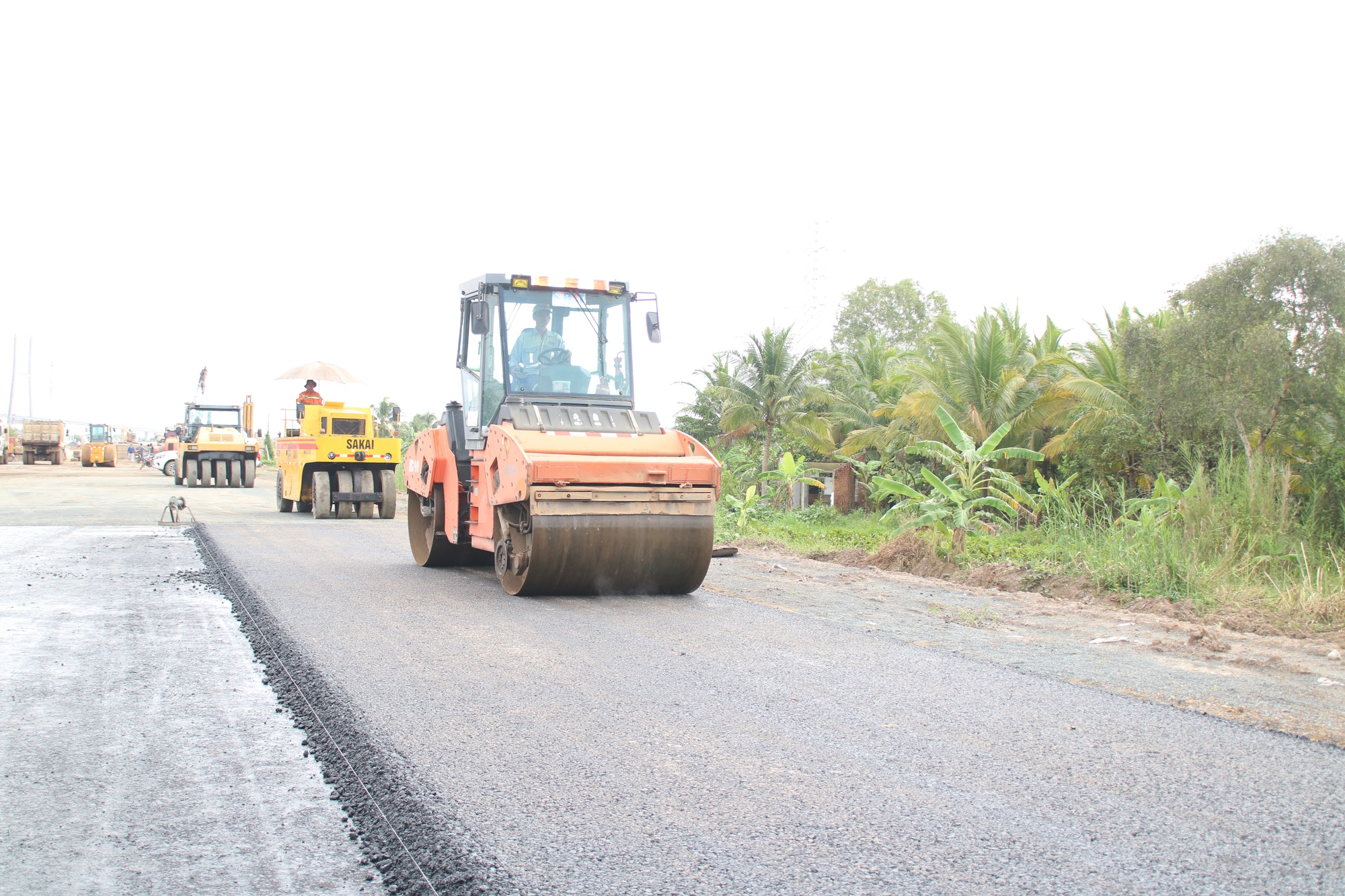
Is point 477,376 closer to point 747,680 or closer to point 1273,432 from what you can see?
point 747,680

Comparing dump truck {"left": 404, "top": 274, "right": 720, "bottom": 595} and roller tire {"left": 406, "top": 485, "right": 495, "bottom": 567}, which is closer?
dump truck {"left": 404, "top": 274, "right": 720, "bottom": 595}

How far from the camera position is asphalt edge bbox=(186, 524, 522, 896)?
9.89 feet

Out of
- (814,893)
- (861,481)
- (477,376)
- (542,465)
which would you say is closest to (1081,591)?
(542,465)

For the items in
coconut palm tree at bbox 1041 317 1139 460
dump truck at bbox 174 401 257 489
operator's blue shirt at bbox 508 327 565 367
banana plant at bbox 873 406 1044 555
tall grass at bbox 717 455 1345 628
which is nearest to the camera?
tall grass at bbox 717 455 1345 628

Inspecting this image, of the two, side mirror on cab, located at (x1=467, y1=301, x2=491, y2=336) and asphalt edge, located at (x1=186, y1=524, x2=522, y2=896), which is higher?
side mirror on cab, located at (x1=467, y1=301, x2=491, y2=336)

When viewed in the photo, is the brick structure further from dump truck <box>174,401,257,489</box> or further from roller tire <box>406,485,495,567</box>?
dump truck <box>174,401,257,489</box>

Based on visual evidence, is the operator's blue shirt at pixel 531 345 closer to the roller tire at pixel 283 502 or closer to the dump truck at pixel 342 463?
the dump truck at pixel 342 463

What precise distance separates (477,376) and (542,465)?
230cm

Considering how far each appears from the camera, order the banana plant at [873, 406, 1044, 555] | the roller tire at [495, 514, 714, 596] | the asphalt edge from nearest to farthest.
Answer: the asphalt edge → the roller tire at [495, 514, 714, 596] → the banana plant at [873, 406, 1044, 555]

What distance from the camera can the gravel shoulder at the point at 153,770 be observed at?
311 cm

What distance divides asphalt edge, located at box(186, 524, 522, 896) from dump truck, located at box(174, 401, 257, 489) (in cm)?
2854

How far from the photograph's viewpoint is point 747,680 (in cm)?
554

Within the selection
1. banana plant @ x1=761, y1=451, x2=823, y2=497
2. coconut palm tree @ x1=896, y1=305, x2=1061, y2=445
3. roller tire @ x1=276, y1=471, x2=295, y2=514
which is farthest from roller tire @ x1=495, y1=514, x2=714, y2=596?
roller tire @ x1=276, y1=471, x2=295, y2=514

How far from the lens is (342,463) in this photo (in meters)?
20.2
